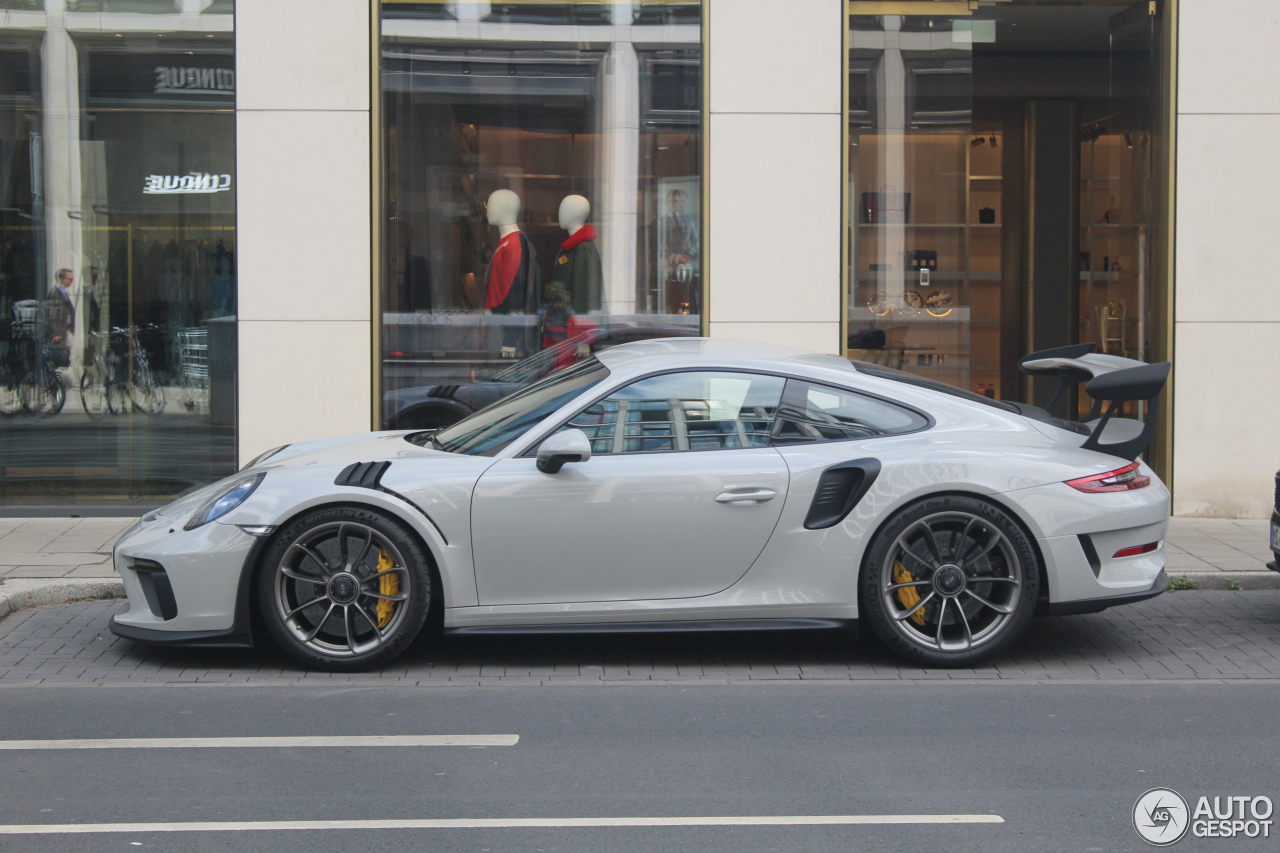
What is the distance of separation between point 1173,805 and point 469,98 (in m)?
7.98

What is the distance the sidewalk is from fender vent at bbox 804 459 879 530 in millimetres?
3113

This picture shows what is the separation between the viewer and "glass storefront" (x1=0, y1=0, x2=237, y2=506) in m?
10.1

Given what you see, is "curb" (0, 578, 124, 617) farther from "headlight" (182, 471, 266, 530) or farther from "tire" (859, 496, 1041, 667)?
"tire" (859, 496, 1041, 667)

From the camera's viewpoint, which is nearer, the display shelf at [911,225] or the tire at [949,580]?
the tire at [949,580]

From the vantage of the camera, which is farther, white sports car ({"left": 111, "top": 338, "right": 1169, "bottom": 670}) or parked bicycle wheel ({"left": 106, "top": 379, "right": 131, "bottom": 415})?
parked bicycle wheel ({"left": 106, "top": 379, "right": 131, "bottom": 415})

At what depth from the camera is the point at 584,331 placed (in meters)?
10.4

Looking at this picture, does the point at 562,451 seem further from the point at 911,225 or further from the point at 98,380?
the point at 911,225

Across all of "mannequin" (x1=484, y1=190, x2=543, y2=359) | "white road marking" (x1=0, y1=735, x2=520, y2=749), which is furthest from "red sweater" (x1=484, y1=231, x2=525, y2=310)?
"white road marking" (x1=0, y1=735, x2=520, y2=749)

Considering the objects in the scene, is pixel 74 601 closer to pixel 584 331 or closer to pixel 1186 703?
pixel 584 331

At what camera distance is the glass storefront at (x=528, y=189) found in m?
10.2

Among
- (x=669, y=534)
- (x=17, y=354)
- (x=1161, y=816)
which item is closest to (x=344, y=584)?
(x=669, y=534)

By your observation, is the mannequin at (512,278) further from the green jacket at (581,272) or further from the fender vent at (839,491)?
the fender vent at (839,491)

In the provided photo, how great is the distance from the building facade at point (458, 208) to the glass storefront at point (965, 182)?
0.06 m

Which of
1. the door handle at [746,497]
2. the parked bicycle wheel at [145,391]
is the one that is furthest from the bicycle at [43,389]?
the door handle at [746,497]
